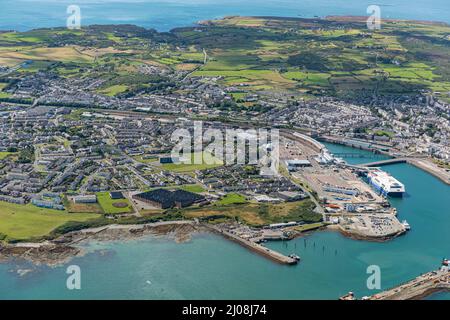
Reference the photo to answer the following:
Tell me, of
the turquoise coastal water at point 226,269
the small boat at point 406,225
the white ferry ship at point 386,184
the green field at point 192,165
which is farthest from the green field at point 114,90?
the small boat at point 406,225

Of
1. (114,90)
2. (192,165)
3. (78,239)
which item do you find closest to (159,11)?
(114,90)

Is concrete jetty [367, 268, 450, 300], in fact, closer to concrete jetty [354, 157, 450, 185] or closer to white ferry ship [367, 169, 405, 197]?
white ferry ship [367, 169, 405, 197]

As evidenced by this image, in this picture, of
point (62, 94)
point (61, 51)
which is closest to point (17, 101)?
point (62, 94)

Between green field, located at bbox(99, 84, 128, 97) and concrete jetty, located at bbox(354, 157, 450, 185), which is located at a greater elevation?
green field, located at bbox(99, 84, 128, 97)

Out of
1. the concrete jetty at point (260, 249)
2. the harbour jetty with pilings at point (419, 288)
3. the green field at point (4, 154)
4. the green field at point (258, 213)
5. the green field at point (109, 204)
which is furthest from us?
the green field at point (4, 154)

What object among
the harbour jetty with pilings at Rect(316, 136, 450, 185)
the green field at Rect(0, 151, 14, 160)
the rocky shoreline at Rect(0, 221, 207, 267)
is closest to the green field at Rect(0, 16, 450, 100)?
the harbour jetty with pilings at Rect(316, 136, 450, 185)

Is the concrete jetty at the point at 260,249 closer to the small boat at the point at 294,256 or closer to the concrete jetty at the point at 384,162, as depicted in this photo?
the small boat at the point at 294,256

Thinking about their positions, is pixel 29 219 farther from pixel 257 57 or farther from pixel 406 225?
pixel 257 57
